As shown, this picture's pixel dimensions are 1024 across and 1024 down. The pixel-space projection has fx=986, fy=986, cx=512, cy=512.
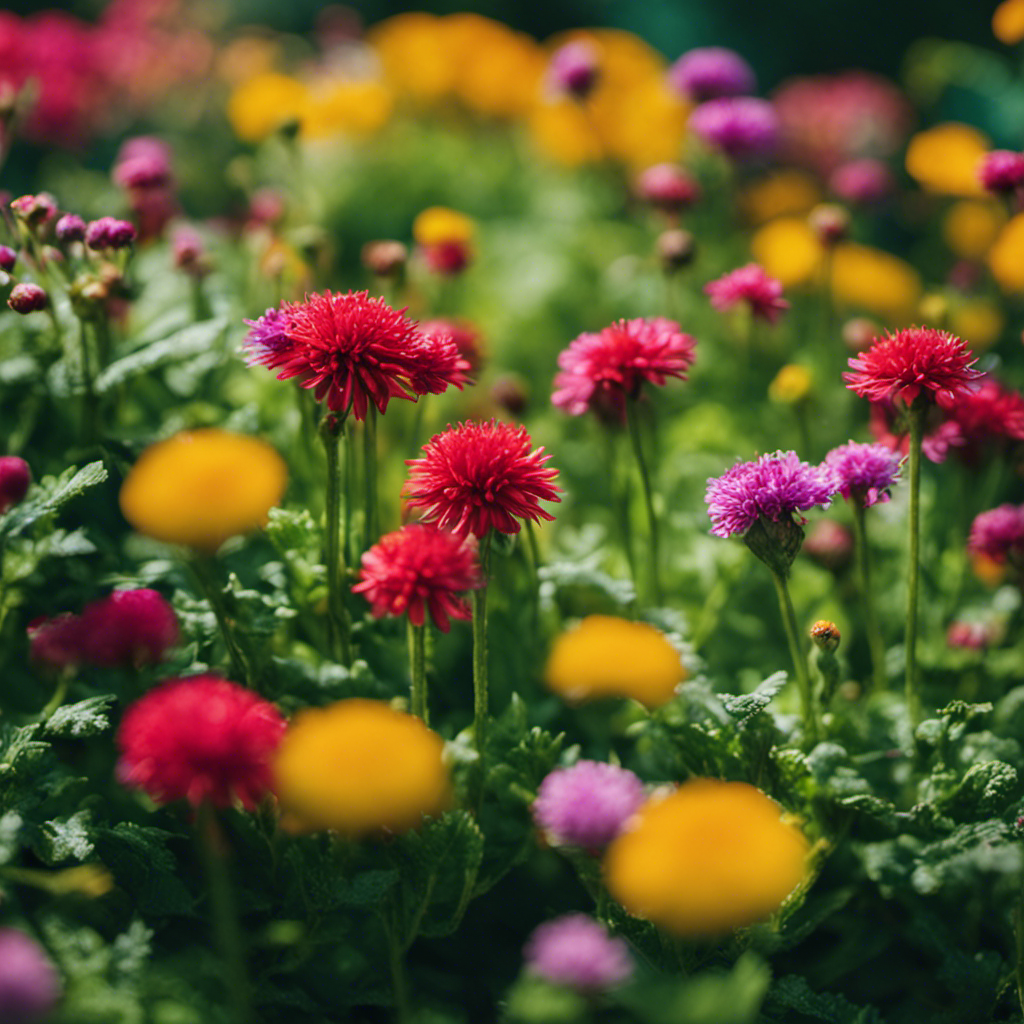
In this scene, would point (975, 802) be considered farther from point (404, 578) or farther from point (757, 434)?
point (757, 434)

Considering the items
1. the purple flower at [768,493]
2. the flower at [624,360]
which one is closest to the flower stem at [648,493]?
the flower at [624,360]

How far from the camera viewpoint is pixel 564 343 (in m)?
2.09

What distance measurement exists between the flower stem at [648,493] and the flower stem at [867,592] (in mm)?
256

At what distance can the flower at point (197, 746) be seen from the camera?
736mm

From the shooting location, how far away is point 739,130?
198 centimetres

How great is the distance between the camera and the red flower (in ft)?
3.00

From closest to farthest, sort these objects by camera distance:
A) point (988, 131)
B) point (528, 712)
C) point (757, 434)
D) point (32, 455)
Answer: point (528, 712), point (32, 455), point (757, 434), point (988, 131)

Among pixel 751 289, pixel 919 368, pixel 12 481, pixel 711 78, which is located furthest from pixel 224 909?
pixel 711 78

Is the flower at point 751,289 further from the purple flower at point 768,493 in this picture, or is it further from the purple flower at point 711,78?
the purple flower at point 711,78

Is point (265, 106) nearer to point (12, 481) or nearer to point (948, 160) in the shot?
point (12, 481)

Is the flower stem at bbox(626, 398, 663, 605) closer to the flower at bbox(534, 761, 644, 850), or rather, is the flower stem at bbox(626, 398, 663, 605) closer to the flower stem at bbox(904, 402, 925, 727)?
the flower stem at bbox(904, 402, 925, 727)

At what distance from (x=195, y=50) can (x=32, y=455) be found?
6.54 feet

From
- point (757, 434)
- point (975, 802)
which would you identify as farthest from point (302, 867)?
point (757, 434)

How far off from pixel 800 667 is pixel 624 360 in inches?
16.5
